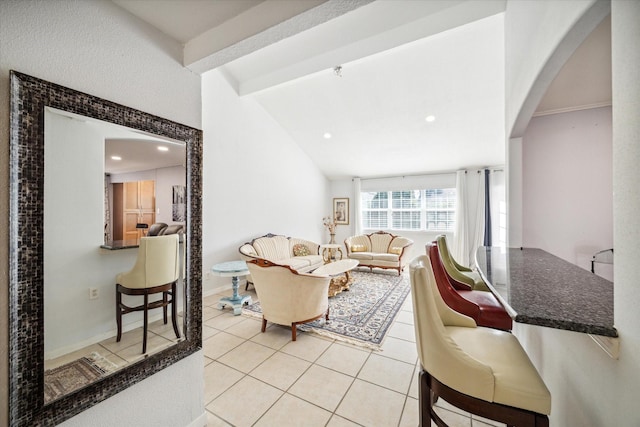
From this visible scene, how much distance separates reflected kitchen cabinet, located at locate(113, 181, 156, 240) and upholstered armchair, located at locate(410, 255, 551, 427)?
4.53 feet

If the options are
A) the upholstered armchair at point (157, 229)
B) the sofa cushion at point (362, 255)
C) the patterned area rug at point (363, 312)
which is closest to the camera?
Result: the upholstered armchair at point (157, 229)

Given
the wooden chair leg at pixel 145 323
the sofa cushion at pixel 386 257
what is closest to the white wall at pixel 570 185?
the sofa cushion at pixel 386 257

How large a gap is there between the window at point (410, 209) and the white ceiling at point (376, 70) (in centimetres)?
68

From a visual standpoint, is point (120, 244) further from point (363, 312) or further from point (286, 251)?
point (286, 251)

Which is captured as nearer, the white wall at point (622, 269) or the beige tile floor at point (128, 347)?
the white wall at point (622, 269)

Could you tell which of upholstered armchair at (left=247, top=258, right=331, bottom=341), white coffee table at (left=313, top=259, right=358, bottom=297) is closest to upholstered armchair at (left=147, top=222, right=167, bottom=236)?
upholstered armchair at (left=247, top=258, right=331, bottom=341)

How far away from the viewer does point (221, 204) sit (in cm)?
420

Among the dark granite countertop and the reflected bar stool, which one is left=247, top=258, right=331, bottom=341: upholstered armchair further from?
the dark granite countertop

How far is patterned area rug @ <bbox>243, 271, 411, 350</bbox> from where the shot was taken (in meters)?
2.63

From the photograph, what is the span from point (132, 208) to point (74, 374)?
72 centimetres

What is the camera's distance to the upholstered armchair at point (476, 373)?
0.95 meters

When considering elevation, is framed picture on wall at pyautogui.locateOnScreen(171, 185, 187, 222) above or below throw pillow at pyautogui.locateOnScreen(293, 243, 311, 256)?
above

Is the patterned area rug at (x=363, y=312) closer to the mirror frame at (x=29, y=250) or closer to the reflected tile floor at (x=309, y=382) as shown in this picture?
the reflected tile floor at (x=309, y=382)

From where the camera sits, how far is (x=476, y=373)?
3.29ft
